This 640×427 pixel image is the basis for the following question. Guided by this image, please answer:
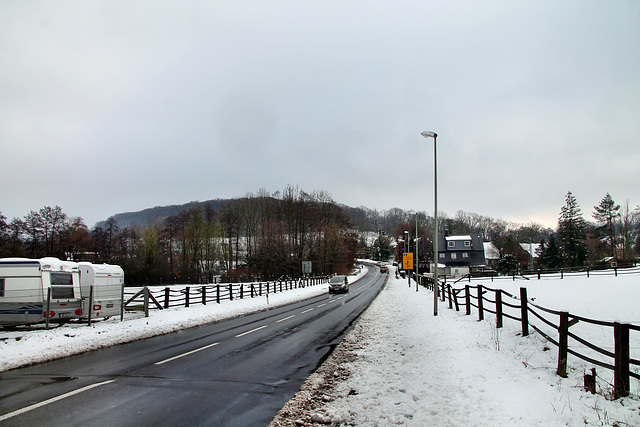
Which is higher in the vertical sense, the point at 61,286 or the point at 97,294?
the point at 61,286

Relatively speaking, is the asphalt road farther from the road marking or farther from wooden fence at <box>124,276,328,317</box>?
wooden fence at <box>124,276,328,317</box>

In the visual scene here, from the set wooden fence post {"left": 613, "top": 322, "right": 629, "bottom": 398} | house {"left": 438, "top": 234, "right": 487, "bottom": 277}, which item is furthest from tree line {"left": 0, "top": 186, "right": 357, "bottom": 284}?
wooden fence post {"left": 613, "top": 322, "right": 629, "bottom": 398}

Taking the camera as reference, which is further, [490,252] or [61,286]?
[490,252]

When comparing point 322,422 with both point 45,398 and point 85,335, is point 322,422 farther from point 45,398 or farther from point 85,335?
point 85,335

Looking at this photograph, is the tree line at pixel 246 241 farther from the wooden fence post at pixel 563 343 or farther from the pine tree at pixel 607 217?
the wooden fence post at pixel 563 343

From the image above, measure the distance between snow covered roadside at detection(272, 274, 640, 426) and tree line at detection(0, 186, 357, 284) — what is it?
59.2m

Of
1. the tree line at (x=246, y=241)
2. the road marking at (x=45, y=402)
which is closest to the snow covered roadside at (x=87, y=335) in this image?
the road marking at (x=45, y=402)

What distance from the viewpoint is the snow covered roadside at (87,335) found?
1023 cm

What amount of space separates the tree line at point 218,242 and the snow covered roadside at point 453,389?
194 feet

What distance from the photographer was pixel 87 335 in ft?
42.9

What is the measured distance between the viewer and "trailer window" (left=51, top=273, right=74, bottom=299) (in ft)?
50.9

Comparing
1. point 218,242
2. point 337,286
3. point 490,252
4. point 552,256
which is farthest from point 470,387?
point 490,252

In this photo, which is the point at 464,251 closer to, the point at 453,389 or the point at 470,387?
the point at 470,387

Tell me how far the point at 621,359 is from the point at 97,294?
17.5 m
